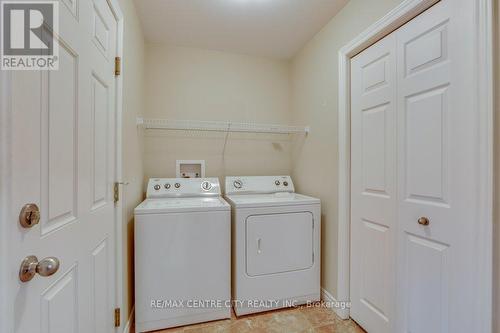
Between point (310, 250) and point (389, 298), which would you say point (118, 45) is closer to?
point (310, 250)

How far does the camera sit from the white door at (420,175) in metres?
1.05

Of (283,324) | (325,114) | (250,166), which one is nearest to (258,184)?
(250,166)

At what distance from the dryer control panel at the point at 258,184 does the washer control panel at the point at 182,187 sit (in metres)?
0.15

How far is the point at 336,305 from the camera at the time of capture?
1.84 meters

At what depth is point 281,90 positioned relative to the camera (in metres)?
2.70

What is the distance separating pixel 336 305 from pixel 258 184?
1.22m

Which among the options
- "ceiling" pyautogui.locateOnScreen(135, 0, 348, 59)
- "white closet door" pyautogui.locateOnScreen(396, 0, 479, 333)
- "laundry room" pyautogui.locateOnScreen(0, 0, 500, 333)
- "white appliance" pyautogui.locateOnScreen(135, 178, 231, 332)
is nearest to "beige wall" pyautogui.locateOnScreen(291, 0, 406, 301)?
"laundry room" pyautogui.locateOnScreen(0, 0, 500, 333)

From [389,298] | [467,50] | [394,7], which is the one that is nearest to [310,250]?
[389,298]

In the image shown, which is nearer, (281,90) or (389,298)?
(389,298)

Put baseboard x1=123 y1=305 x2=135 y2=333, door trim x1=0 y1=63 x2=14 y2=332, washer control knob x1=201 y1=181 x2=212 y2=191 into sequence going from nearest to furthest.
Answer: door trim x1=0 y1=63 x2=14 y2=332, baseboard x1=123 y1=305 x2=135 y2=333, washer control knob x1=201 y1=181 x2=212 y2=191

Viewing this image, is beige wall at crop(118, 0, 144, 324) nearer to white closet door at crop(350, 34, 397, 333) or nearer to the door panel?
white closet door at crop(350, 34, 397, 333)

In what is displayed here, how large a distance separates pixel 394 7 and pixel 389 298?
1.74 meters

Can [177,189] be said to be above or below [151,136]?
below

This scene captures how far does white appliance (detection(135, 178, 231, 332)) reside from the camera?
1596mm
